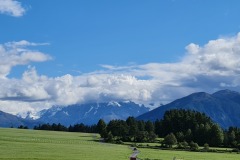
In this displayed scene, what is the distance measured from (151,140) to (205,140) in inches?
981

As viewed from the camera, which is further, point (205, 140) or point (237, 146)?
point (205, 140)

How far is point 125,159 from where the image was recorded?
290 feet

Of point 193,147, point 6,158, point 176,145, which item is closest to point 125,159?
point 6,158

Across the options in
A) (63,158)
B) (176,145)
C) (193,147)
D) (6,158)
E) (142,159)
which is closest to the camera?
(6,158)

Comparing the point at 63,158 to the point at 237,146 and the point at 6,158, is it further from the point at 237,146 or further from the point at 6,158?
the point at 237,146

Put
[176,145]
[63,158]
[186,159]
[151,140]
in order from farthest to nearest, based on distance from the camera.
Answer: [151,140], [176,145], [186,159], [63,158]

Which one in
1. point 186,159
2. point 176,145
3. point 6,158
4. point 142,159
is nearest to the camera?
point 6,158

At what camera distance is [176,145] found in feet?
596

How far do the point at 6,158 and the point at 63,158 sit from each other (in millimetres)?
11341

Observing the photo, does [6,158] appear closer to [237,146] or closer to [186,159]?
[186,159]

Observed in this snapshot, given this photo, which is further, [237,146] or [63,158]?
[237,146]

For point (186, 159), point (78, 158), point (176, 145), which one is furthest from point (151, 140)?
point (78, 158)

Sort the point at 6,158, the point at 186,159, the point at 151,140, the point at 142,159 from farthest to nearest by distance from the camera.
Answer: the point at 151,140 → the point at 186,159 → the point at 142,159 → the point at 6,158

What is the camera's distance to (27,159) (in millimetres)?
79250
